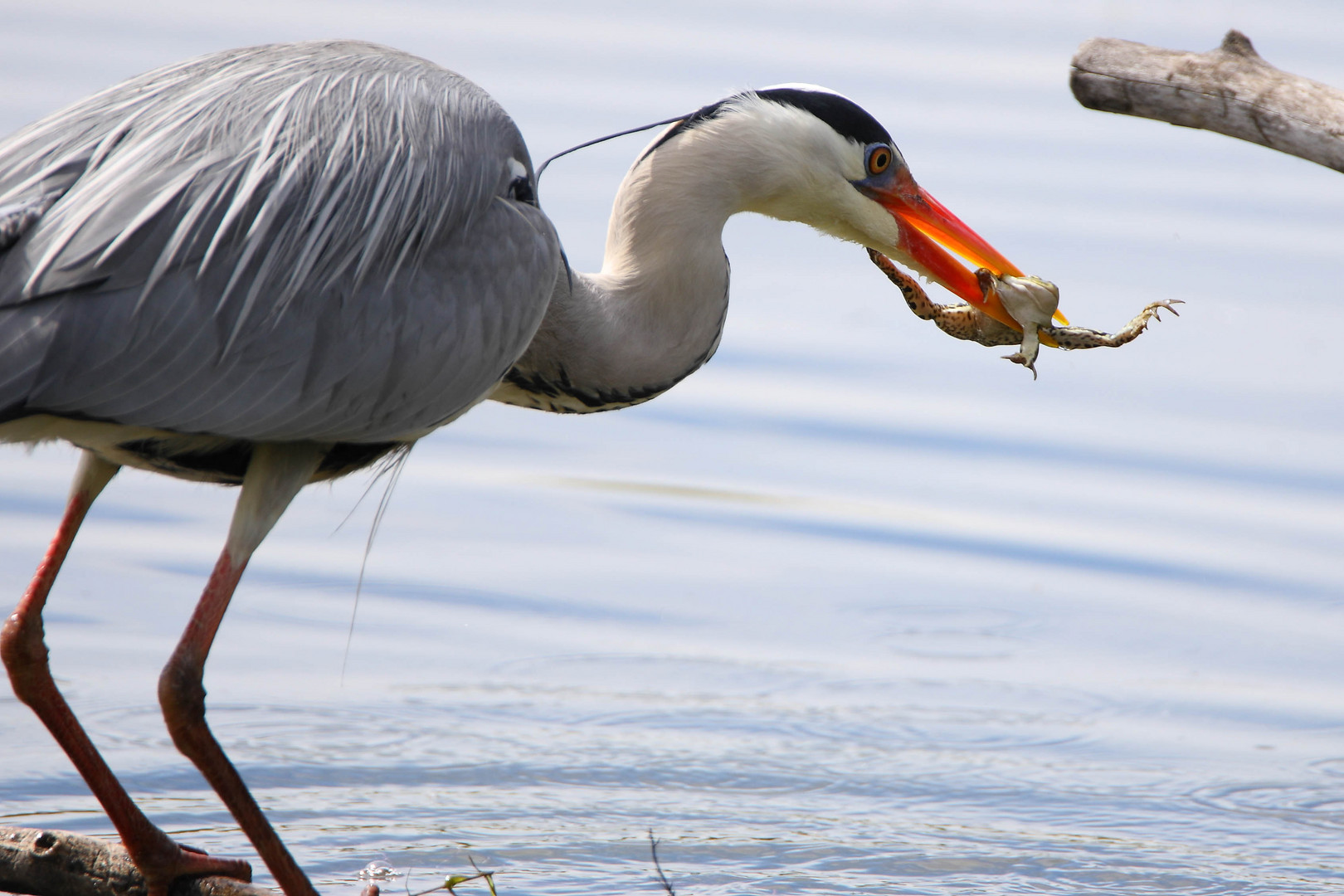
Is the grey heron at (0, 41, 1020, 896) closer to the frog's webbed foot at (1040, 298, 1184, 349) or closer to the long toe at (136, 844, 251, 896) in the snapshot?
the long toe at (136, 844, 251, 896)

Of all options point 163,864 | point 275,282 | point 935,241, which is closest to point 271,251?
point 275,282

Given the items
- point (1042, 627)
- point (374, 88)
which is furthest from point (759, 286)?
point (374, 88)

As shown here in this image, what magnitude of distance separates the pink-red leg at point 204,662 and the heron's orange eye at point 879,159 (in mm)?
1585

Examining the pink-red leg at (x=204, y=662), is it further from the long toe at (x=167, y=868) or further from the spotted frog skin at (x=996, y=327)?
the spotted frog skin at (x=996, y=327)

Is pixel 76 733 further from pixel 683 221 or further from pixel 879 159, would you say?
pixel 879 159

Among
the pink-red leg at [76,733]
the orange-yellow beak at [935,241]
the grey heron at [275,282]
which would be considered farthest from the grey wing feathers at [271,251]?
the orange-yellow beak at [935,241]

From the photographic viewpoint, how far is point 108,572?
674cm

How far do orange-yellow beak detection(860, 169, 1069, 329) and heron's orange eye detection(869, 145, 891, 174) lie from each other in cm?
4

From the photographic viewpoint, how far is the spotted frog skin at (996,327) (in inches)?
180

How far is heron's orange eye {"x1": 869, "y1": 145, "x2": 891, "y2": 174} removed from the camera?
4.78 meters

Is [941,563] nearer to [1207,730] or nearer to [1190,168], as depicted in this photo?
[1207,730]

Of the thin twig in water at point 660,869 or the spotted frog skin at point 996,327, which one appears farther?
the spotted frog skin at point 996,327

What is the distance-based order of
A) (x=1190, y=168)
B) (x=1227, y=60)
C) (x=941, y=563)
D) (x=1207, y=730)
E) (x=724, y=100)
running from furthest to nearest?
1. (x=1190, y=168)
2. (x=941, y=563)
3. (x=1207, y=730)
4. (x=724, y=100)
5. (x=1227, y=60)

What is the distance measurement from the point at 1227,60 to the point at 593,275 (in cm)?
170
